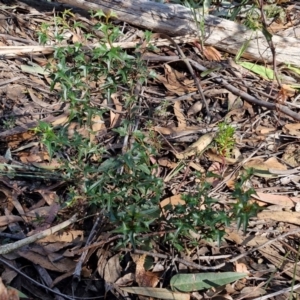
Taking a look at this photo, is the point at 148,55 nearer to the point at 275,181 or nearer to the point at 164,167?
the point at 164,167

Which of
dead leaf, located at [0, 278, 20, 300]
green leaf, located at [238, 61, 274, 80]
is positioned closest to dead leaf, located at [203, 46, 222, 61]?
green leaf, located at [238, 61, 274, 80]

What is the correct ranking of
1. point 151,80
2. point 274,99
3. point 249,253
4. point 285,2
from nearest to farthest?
point 249,253, point 274,99, point 151,80, point 285,2

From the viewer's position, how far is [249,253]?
217 centimetres

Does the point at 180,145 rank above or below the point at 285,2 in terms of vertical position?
below

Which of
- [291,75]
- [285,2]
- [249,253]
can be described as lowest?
[249,253]

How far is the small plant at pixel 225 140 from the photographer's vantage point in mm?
2459

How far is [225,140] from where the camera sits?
2.48 m

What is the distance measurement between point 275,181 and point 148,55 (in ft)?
3.70

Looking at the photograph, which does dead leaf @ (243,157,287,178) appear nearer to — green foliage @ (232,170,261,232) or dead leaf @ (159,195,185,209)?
dead leaf @ (159,195,185,209)

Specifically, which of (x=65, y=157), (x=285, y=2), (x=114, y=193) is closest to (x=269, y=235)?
(x=114, y=193)

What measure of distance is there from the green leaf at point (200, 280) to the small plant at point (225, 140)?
676 millimetres

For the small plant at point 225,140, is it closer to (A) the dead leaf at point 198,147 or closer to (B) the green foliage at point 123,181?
(A) the dead leaf at point 198,147

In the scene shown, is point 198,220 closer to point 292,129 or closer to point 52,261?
point 52,261

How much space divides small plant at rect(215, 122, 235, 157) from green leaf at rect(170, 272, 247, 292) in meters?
0.68
